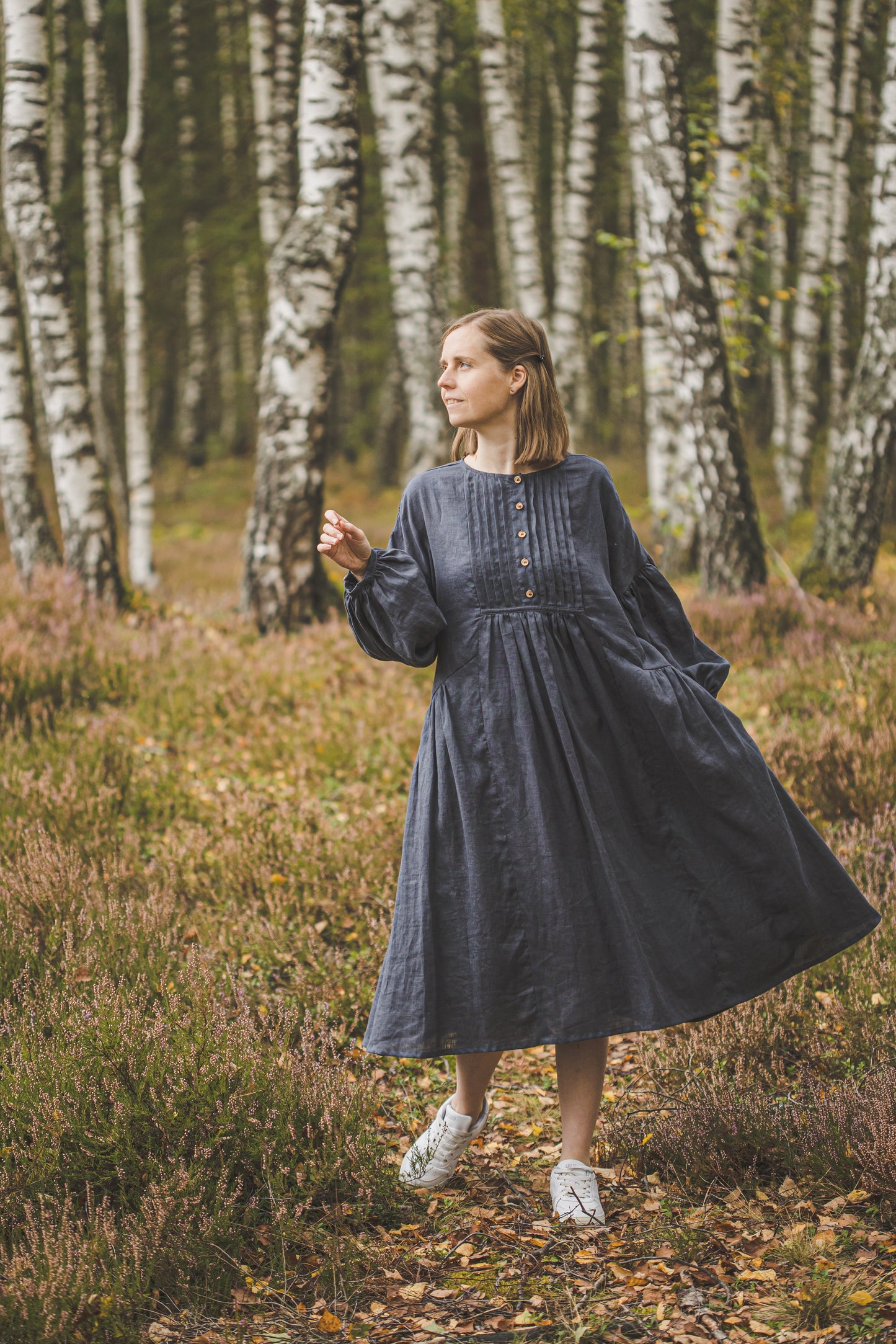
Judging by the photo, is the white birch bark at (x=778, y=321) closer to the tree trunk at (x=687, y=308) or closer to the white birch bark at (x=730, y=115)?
the white birch bark at (x=730, y=115)

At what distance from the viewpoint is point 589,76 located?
39.4 ft

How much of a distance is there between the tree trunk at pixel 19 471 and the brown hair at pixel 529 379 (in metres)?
7.01

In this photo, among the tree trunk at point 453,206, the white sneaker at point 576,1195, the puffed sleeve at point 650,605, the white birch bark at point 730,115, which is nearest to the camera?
the white sneaker at point 576,1195

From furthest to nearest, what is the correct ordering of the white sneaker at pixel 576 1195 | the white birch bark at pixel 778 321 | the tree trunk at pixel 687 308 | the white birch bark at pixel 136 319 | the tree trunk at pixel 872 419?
the white birch bark at pixel 778 321, the white birch bark at pixel 136 319, the tree trunk at pixel 872 419, the tree trunk at pixel 687 308, the white sneaker at pixel 576 1195

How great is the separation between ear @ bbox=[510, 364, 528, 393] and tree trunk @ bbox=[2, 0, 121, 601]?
6.14 m

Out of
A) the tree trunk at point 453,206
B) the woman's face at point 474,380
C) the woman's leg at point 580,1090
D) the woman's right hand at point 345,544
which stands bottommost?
the woman's leg at point 580,1090

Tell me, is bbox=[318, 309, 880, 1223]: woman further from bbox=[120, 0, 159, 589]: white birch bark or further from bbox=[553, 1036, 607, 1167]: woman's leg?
bbox=[120, 0, 159, 589]: white birch bark

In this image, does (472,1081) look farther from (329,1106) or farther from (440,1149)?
(329,1106)

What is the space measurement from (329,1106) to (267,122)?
12.7 metres

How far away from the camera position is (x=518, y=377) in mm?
2811


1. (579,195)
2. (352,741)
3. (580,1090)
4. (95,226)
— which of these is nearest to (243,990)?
(580,1090)

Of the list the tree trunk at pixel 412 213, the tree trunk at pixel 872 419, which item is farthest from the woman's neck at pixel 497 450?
the tree trunk at pixel 412 213

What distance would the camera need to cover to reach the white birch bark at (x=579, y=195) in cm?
1198

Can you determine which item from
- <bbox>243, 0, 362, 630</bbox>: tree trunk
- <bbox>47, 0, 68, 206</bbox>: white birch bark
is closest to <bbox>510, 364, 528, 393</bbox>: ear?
<bbox>243, 0, 362, 630</bbox>: tree trunk
